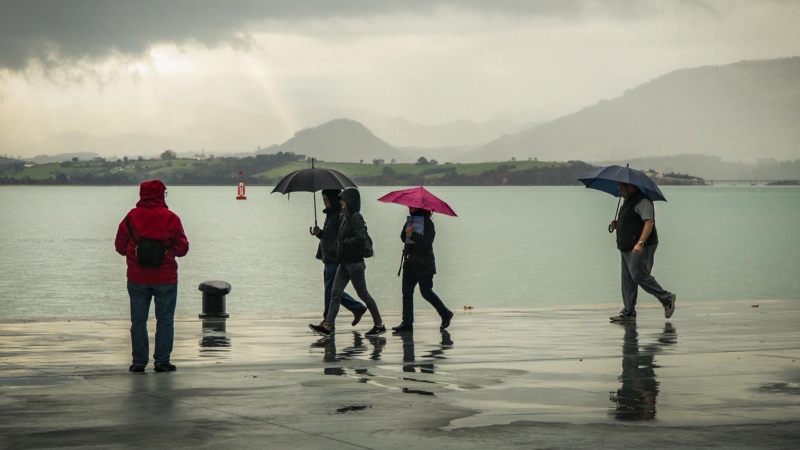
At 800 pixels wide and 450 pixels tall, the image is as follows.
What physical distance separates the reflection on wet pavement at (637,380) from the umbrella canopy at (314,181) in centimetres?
441

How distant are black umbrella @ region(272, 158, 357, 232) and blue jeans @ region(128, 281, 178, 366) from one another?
477 cm

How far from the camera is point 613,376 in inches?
469

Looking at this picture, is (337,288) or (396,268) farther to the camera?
(396,268)

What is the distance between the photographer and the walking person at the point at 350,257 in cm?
1606

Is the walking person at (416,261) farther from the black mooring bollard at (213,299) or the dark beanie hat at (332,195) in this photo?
the black mooring bollard at (213,299)

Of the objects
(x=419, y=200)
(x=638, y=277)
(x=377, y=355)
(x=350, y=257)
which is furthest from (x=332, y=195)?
(x=638, y=277)

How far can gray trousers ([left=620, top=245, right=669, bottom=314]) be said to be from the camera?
58.4 ft

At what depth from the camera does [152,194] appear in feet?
40.3

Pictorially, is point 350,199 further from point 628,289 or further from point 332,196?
point 628,289

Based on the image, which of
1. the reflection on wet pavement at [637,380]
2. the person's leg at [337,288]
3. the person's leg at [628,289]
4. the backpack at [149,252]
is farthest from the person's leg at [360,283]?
the backpack at [149,252]

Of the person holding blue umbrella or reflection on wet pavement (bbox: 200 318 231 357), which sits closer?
reflection on wet pavement (bbox: 200 318 231 357)

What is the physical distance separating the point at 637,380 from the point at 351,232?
18.2 feet

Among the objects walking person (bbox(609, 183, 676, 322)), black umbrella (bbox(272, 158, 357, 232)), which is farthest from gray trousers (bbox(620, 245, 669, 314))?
black umbrella (bbox(272, 158, 357, 232))

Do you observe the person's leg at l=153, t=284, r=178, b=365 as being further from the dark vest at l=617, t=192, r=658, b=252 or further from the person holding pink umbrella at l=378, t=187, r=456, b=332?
the dark vest at l=617, t=192, r=658, b=252
